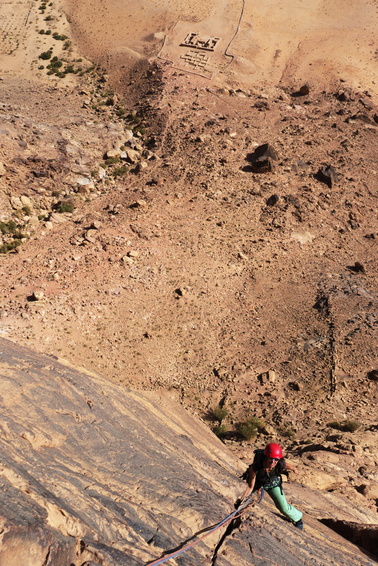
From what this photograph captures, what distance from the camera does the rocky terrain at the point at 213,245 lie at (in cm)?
1894

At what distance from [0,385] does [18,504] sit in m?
4.09

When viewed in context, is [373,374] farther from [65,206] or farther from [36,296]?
[65,206]

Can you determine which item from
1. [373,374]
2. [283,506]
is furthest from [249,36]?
[283,506]

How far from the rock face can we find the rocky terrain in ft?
1.95

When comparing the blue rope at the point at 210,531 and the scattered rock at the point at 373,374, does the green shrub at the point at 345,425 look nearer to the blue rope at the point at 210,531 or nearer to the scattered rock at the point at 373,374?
the scattered rock at the point at 373,374

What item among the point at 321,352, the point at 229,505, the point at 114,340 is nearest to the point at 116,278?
the point at 114,340

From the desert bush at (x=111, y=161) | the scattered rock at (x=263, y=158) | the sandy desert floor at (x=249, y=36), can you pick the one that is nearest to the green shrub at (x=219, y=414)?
the scattered rock at (x=263, y=158)

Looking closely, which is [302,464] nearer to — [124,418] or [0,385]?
[124,418]

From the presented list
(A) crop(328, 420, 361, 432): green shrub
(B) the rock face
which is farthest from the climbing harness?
(A) crop(328, 420, 361, 432): green shrub

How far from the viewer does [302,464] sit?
46.3ft

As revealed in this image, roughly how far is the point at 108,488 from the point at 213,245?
18.6m

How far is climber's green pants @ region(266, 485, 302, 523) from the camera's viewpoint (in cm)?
981

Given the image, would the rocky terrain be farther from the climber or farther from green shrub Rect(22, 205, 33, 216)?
the climber

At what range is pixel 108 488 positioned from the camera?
889cm
